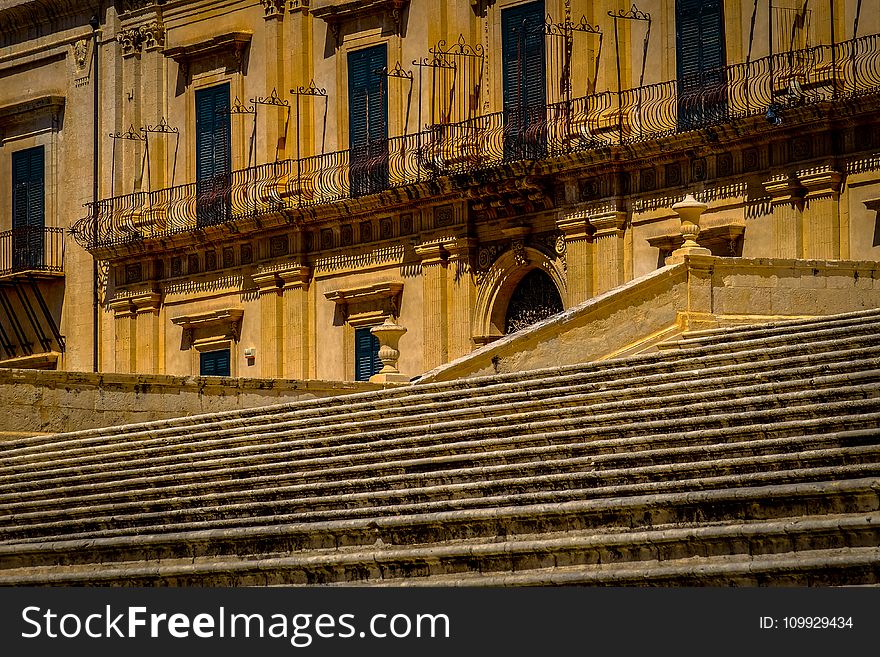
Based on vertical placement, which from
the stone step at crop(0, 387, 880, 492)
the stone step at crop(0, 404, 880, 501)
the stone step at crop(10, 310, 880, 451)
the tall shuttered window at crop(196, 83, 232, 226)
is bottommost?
the stone step at crop(0, 404, 880, 501)

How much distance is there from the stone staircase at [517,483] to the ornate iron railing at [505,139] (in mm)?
6166

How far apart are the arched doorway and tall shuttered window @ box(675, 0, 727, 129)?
356 centimetres

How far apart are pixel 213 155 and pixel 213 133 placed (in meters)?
0.37

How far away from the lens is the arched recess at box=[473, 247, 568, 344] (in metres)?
→ 30.8

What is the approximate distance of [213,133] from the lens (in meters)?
35.7

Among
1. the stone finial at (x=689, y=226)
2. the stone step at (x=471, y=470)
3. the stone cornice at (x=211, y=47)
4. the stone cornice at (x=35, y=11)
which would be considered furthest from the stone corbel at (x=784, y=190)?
the stone cornice at (x=35, y=11)

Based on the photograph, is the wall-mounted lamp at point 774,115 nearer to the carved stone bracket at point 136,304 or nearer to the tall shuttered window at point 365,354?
the tall shuttered window at point 365,354

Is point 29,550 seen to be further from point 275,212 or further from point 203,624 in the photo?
point 275,212

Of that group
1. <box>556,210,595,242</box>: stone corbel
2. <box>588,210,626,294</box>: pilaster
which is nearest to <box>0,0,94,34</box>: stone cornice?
<box>556,210,595,242</box>: stone corbel

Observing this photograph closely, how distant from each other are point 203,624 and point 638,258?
61.8 ft

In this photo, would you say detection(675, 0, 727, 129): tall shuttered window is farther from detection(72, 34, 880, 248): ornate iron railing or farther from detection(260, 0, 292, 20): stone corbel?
detection(260, 0, 292, 20): stone corbel

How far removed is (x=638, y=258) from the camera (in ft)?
95.0

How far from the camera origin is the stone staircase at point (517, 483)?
14.3 meters

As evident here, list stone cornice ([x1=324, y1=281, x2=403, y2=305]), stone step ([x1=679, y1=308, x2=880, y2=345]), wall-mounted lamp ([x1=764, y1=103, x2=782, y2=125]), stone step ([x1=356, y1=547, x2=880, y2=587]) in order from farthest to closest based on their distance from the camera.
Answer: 1. stone cornice ([x1=324, y1=281, x2=403, y2=305])
2. wall-mounted lamp ([x1=764, y1=103, x2=782, y2=125])
3. stone step ([x1=679, y1=308, x2=880, y2=345])
4. stone step ([x1=356, y1=547, x2=880, y2=587])
